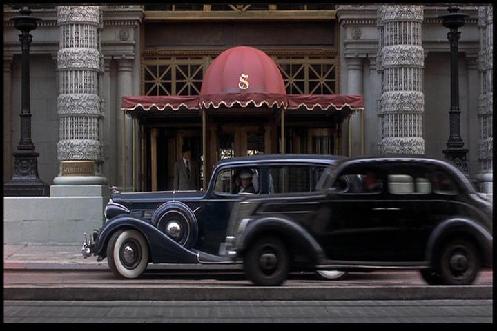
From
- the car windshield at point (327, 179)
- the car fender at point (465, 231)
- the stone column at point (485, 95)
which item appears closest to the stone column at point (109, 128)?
the stone column at point (485, 95)

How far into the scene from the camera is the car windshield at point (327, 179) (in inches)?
543

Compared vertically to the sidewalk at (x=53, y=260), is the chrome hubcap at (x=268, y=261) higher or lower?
higher

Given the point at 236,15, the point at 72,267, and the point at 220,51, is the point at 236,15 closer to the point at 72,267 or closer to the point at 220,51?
the point at 220,51

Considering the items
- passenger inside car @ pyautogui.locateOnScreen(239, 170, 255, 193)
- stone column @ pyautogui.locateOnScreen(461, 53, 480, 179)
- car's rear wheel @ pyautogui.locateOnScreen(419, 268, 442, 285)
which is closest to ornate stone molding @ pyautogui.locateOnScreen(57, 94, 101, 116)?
passenger inside car @ pyautogui.locateOnScreen(239, 170, 255, 193)

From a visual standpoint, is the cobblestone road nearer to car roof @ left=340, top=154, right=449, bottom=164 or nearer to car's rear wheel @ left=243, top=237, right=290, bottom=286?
car's rear wheel @ left=243, top=237, right=290, bottom=286

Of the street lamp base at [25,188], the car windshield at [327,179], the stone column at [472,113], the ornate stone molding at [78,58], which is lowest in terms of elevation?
the street lamp base at [25,188]

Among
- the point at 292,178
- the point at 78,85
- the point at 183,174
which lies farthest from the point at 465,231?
the point at 78,85

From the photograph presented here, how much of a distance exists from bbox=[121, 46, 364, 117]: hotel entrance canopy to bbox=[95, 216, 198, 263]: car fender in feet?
21.2

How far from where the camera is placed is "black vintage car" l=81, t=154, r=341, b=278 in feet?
50.5

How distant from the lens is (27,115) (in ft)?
69.0

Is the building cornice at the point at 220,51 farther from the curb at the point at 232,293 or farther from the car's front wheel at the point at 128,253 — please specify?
the curb at the point at 232,293

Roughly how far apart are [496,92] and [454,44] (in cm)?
1335

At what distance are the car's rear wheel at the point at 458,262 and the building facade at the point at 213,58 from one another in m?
10.2
